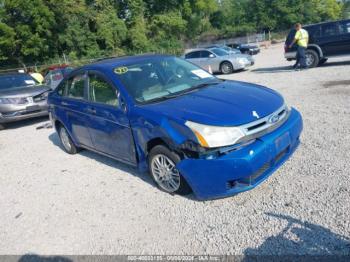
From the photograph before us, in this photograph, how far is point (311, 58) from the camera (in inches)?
516

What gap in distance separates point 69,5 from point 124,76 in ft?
118

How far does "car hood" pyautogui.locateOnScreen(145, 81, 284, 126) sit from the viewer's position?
364 cm

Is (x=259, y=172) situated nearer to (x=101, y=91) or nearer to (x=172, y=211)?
(x=172, y=211)

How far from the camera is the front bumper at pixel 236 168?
3.43 metres

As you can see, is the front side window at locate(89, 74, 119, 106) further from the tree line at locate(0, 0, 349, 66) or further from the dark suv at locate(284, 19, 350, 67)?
the tree line at locate(0, 0, 349, 66)

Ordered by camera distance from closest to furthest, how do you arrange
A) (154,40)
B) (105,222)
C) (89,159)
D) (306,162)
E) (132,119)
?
(105,222) → (132,119) → (306,162) → (89,159) → (154,40)

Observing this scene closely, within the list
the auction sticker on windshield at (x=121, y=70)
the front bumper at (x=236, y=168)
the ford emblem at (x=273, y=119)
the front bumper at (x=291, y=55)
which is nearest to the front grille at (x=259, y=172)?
the front bumper at (x=236, y=168)

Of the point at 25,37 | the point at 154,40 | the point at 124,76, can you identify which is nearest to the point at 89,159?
the point at 124,76

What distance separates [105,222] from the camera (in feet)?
12.8

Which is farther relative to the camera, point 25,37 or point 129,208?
point 25,37

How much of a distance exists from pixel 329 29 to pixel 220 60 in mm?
5488

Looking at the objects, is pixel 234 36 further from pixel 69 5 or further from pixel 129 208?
pixel 129 208

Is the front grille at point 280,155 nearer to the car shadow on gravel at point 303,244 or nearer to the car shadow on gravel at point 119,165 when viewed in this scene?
the car shadow on gravel at point 303,244

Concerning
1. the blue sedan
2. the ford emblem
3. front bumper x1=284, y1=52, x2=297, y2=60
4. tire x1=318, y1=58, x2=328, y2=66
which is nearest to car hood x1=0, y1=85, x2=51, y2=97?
the blue sedan
